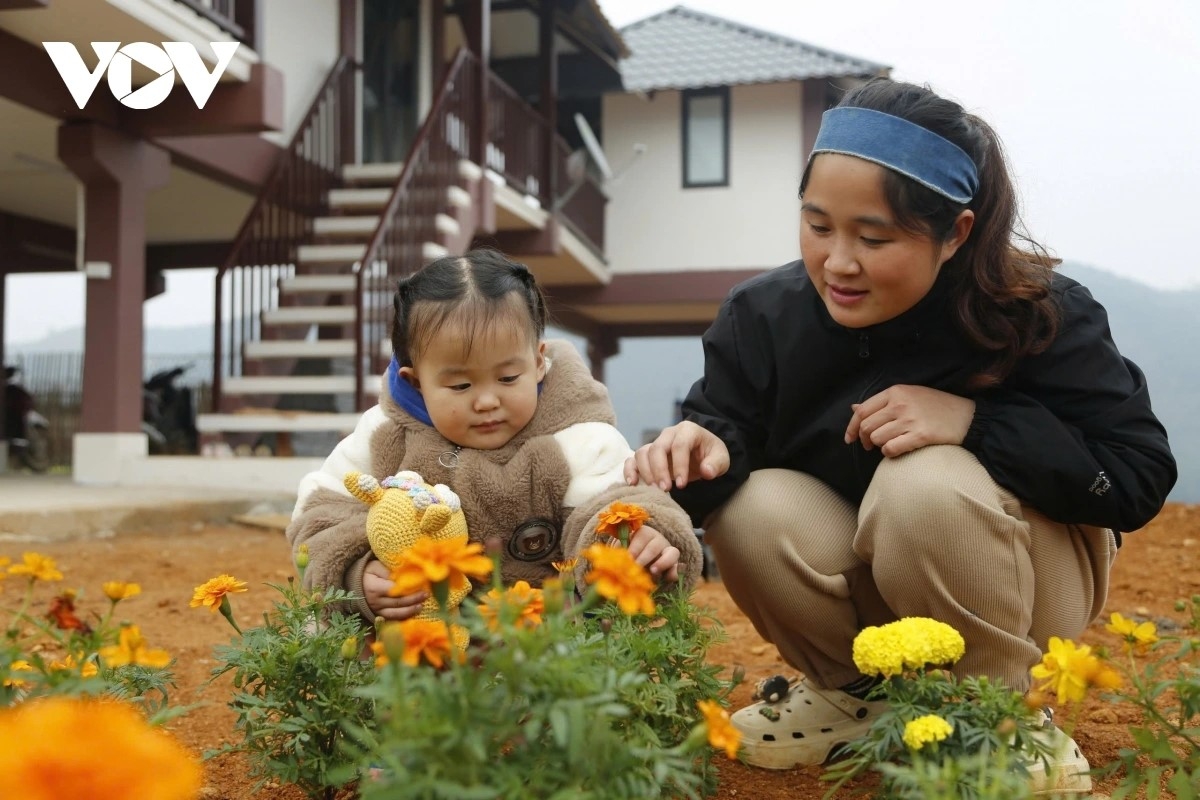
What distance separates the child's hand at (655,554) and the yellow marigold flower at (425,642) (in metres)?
0.67

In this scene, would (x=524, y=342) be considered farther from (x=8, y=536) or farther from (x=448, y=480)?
(x=8, y=536)

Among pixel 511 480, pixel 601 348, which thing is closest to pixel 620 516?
pixel 511 480

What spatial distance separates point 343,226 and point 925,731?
832 centimetres

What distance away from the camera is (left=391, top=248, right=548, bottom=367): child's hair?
2.05m

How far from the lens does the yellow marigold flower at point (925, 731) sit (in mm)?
1187

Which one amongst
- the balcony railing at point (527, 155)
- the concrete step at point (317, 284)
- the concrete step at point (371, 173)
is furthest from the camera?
the balcony railing at point (527, 155)

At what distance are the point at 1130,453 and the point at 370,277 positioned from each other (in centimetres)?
631

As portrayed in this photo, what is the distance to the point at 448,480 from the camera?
2.13 metres

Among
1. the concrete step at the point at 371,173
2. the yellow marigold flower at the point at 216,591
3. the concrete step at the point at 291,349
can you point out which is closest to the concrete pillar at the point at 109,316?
the concrete step at the point at 291,349

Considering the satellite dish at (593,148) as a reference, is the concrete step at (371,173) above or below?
below

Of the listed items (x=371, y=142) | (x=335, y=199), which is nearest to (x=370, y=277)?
(x=335, y=199)

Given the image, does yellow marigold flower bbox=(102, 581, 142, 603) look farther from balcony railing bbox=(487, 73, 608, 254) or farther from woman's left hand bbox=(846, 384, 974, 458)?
balcony railing bbox=(487, 73, 608, 254)

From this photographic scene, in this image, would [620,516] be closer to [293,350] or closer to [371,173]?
[293,350]

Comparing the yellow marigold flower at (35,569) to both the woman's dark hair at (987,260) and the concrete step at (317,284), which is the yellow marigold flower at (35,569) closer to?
the woman's dark hair at (987,260)
